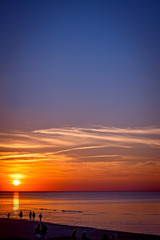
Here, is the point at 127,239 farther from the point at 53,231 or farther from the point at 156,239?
the point at 53,231

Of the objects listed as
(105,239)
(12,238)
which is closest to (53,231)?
(12,238)

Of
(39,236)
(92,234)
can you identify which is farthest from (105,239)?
(92,234)

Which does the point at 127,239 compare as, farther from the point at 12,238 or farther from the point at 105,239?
the point at 12,238

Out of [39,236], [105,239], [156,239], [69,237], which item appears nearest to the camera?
[105,239]

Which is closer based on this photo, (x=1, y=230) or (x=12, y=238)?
(x=12, y=238)

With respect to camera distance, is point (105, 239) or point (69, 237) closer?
point (105, 239)

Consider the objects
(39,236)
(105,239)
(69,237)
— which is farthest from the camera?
(69,237)

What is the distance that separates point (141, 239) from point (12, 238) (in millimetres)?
13655

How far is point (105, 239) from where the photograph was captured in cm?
2072

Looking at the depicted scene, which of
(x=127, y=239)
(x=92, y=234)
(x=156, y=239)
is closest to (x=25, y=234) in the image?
(x=92, y=234)

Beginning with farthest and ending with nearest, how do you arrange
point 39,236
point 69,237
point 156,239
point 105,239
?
1. point 156,239
2. point 69,237
3. point 39,236
4. point 105,239

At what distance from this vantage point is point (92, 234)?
30.6m

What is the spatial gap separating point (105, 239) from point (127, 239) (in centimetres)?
862

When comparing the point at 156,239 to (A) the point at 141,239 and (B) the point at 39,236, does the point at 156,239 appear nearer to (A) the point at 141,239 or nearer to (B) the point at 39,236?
(A) the point at 141,239
